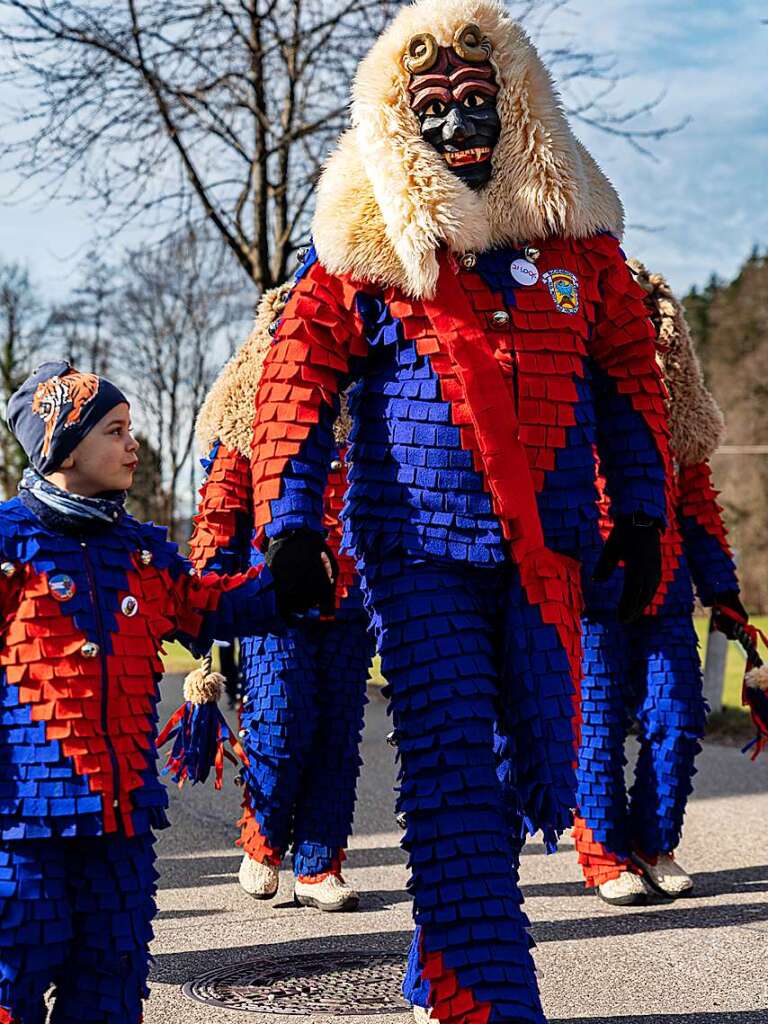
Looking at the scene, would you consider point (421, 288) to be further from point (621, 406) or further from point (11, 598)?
point (11, 598)

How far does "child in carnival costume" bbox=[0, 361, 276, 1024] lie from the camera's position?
285 centimetres

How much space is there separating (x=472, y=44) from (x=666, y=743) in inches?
97.3

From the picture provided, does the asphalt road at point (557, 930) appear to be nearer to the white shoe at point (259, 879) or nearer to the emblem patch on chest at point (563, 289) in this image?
the white shoe at point (259, 879)

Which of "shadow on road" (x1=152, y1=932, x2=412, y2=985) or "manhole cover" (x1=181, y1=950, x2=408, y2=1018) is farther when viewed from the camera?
"shadow on road" (x1=152, y1=932, x2=412, y2=985)

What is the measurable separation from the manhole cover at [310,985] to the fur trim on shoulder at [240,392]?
1763mm

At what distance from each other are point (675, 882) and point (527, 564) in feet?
6.82

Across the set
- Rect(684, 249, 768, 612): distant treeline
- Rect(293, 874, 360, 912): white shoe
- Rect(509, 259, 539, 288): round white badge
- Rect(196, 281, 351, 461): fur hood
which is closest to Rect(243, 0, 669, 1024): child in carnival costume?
Rect(509, 259, 539, 288): round white badge

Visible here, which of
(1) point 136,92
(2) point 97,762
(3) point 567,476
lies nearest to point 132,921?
(2) point 97,762

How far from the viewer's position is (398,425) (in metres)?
3.32

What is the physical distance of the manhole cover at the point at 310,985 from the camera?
3.61 m

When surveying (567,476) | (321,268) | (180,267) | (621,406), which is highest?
(180,267)

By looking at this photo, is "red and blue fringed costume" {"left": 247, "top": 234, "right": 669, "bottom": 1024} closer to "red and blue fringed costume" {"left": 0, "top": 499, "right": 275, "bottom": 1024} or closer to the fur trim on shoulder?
"red and blue fringed costume" {"left": 0, "top": 499, "right": 275, "bottom": 1024}

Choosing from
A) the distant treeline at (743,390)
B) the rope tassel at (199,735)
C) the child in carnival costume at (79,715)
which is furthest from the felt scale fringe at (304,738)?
the distant treeline at (743,390)

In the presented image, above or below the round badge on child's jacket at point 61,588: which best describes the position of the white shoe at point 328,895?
below
